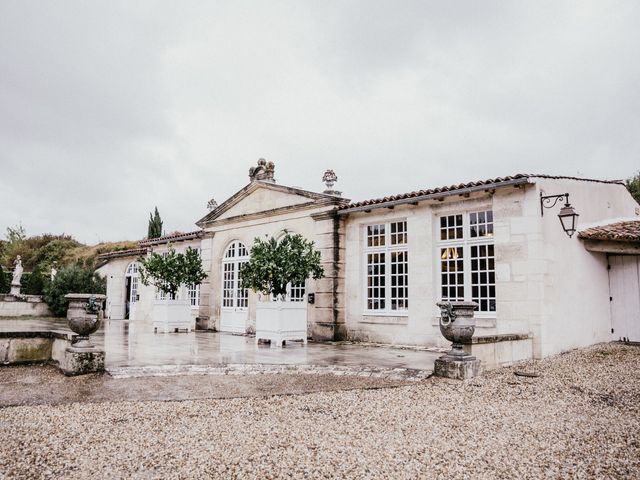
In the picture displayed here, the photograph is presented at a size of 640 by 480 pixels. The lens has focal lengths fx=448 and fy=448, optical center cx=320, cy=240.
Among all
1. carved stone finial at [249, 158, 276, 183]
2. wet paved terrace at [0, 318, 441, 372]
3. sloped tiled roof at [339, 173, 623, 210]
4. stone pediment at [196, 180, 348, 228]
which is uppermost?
carved stone finial at [249, 158, 276, 183]

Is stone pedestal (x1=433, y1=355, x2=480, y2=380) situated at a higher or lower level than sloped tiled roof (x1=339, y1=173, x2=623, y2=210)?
lower

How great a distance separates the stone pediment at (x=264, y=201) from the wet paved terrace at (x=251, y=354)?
3821 millimetres

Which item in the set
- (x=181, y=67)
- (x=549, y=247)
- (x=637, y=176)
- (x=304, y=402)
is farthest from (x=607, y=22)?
(x=637, y=176)

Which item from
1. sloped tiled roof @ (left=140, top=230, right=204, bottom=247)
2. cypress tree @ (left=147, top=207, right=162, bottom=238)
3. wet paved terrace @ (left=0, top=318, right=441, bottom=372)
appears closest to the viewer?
wet paved terrace @ (left=0, top=318, right=441, bottom=372)

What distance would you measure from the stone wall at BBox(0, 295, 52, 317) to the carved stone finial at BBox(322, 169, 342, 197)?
15681 millimetres

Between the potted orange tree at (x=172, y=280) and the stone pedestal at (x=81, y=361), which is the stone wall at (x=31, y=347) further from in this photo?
the potted orange tree at (x=172, y=280)

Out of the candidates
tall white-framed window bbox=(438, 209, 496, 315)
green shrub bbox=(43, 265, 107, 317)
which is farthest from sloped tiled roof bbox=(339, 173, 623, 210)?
green shrub bbox=(43, 265, 107, 317)

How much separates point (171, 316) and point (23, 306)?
1053 centimetres

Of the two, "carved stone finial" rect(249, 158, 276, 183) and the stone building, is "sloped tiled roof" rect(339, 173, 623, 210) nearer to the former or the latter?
the stone building

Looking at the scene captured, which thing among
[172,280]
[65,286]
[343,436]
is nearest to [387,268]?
[172,280]

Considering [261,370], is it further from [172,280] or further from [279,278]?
[172,280]

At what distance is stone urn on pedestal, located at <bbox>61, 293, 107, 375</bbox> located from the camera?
6.15m

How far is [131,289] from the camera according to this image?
20516 millimetres

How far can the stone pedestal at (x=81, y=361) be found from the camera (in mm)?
6121
